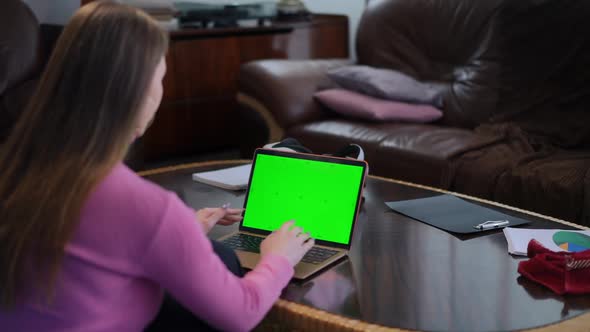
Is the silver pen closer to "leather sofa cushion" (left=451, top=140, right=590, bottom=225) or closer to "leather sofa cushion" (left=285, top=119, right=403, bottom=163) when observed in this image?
"leather sofa cushion" (left=451, top=140, right=590, bottom=225)

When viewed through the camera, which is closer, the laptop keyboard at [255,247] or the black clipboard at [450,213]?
the laptop keyboard at [255,247]

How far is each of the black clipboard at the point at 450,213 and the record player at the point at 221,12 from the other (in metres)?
2.33

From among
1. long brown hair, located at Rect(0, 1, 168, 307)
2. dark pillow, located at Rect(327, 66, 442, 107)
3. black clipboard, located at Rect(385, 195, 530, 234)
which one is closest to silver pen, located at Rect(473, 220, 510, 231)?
black clipboard, located at Rect(385, 195, 530, 234)

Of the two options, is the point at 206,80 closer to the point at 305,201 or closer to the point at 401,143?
the point at 401,143

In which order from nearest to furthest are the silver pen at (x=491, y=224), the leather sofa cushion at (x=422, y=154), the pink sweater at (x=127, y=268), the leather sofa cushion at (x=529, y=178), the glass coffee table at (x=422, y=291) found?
the pink sweater at (x=127, y=268), the glass coffee table at (x=422, y=291), the silver pen at (x=491, y=224), the leather sofa cushion at (x=529, y=178), the leather sofa cushion at (x=422, y=154)

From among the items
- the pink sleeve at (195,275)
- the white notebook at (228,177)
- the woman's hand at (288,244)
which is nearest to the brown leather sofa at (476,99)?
the white notebook at (228,177)

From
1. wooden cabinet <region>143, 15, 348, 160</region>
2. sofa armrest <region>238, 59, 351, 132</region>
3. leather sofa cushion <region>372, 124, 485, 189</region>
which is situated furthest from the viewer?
wooden cabinet <region>143, 15, 348, 160</region>

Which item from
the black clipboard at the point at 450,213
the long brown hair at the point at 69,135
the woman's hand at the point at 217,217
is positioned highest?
the long brown hair at the point at 69,135

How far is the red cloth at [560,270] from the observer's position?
127 centimetres

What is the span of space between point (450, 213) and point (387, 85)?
146cm

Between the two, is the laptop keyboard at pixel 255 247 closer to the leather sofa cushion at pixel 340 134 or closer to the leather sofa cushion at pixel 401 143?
the leather sofa cushion at pixel 401 143

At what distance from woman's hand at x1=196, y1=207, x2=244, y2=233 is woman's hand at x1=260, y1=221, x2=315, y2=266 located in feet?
0.72

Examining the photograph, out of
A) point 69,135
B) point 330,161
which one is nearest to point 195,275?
point 69,135

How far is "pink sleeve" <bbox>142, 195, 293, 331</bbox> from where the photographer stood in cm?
92
